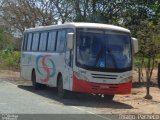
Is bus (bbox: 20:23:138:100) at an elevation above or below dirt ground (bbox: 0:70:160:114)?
above

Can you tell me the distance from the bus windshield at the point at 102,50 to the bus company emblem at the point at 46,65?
8.73 ft

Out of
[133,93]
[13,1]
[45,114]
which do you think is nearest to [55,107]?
[45,114]

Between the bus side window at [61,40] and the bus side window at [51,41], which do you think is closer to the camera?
the bus side window at [61,40]

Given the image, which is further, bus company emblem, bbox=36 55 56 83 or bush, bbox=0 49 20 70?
bush, bbox=0 49 20 70

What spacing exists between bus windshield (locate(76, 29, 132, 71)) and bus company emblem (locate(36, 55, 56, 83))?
8.73 ft

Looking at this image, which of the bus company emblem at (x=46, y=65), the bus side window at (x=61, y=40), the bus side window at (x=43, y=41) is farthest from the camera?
the bus side window at (x=43, y=41)

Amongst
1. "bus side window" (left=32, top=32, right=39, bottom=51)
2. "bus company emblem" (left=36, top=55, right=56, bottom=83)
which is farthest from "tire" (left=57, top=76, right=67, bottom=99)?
"bus side window" (left=32, top=32, right=39, bottom=51)

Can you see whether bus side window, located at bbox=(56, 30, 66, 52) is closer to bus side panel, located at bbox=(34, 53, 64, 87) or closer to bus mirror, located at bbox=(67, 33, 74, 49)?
bus side panel, located at bbox=(34, 53, 64, 87)

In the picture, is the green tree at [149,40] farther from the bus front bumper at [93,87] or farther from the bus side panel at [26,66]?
the bus side panel at [26,66]

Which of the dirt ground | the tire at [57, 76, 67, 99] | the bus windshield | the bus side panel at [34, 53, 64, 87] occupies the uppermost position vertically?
the bus windshield

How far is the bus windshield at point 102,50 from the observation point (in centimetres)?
1725

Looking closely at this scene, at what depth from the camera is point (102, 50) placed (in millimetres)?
17422

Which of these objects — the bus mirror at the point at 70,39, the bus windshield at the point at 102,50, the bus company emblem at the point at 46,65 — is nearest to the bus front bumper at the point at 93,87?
the bus windshield at the point at 102,50

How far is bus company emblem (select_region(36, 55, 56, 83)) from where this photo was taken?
19.9 metres
